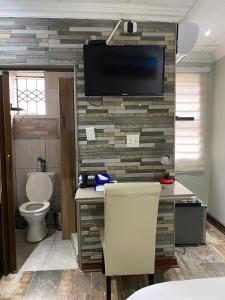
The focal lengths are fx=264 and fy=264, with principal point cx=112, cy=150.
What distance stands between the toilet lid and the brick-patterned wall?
124 centimetres

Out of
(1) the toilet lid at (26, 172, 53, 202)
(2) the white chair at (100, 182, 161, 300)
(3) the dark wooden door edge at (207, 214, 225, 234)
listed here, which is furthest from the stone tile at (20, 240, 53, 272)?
(3) the dark wooden door edge at (207, 214, 225, 234)

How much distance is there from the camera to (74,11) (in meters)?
2.33

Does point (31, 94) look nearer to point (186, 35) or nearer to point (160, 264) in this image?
point (186, 35)

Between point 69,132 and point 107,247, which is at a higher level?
point 69,132

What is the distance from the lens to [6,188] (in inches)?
97.2

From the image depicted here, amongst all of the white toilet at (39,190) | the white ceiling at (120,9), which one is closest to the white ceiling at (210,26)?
the white ceiling at (120,9)

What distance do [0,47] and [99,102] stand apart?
40.0 inches

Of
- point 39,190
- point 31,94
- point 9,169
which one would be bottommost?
point 39,190

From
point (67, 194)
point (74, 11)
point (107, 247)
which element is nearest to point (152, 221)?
point (107, 247)

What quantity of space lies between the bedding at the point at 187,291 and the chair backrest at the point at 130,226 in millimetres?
744

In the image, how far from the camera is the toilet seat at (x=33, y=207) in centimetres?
320

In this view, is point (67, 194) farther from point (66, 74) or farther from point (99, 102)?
point (66, 74)

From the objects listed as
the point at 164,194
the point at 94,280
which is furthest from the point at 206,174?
the point at 94,280

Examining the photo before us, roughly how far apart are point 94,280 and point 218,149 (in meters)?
2.37
